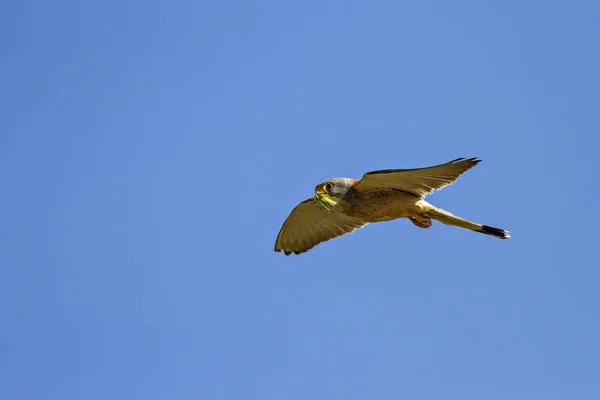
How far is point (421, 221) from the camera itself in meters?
14.5

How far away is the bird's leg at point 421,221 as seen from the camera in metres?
14.5

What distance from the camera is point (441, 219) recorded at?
14.5m

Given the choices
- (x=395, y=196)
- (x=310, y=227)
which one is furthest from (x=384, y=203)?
(x=310, y=227)

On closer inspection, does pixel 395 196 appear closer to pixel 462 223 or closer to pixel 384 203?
pixel 384 203

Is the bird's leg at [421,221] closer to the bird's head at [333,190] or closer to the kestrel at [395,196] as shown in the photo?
the kestrel at [395,196]

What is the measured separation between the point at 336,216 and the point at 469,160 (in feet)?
11.5

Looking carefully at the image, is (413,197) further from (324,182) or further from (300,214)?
(300,214)

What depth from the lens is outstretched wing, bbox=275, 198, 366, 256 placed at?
52.5 ft

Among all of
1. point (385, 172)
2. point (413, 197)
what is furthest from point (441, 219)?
A: point (385, 172)

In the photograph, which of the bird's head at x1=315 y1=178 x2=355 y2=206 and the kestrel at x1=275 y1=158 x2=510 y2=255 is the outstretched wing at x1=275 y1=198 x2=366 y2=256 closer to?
the kestrel at x1=275 y1=158 x2=510 y2=255

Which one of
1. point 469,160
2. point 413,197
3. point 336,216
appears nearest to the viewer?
point 469,160

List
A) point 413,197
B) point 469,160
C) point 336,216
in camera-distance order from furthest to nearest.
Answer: point 336,216
point 413,197
point 469,160

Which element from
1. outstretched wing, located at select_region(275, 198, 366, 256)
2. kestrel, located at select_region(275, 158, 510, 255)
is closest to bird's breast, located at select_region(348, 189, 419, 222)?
kestrel, located at select_region(275, 158, 510, 255)

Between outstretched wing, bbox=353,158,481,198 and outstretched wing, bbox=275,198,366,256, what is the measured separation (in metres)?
1.75
